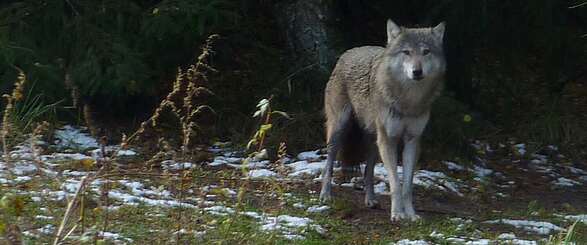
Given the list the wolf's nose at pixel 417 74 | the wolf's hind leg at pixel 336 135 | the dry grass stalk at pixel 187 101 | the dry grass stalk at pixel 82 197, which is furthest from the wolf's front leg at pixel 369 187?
the dry grass stalk at pixel 82 197

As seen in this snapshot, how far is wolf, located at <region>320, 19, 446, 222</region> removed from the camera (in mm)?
8133

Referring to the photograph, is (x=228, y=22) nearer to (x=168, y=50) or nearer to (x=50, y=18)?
(x=168, y=50)

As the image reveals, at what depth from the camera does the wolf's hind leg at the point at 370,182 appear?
28.5ft

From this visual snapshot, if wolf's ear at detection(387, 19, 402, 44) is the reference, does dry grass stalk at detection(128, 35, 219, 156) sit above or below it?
below

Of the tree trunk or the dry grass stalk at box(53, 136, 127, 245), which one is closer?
the dry grass stalk at box(53, 136, 127, 245)

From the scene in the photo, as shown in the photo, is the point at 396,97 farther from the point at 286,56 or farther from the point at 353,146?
the point at 286,56

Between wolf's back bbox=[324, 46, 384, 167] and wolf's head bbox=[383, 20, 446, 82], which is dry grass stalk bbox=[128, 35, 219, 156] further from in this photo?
wolf's head bbox=[383, 20, 446, 82]

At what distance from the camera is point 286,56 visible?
11.9 meters

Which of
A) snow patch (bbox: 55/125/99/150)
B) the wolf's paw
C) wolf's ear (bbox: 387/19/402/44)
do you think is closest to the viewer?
wolf's ear (bbox: 387/19/402/44)

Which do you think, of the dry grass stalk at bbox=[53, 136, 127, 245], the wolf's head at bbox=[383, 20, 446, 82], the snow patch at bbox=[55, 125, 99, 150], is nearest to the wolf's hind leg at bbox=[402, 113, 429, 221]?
the wolf's head at bbox=[383, 20, 446, 82]

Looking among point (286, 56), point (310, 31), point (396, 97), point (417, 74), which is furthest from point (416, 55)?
point (286, 56)

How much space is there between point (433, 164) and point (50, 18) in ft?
12.7

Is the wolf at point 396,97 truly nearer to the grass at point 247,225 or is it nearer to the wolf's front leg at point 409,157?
the wolf's front leg at point 409,157

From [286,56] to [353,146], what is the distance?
3127 mm
